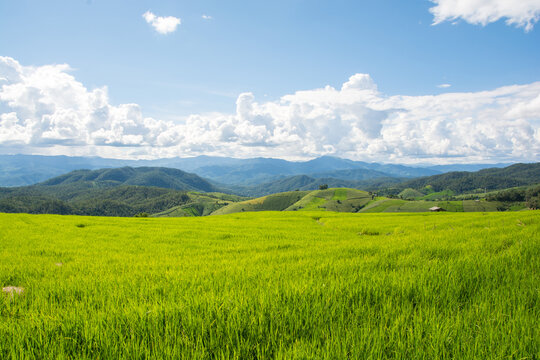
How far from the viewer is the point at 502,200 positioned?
19800 cm

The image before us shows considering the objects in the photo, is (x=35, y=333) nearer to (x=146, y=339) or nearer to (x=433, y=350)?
(x=146, y=339)

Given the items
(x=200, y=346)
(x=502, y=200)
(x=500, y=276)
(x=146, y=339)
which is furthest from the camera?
(x=502, y=200)

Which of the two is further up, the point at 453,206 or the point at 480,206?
the point at 480,206

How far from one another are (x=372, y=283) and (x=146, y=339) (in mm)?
3132

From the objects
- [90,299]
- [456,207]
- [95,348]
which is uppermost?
[95,348]

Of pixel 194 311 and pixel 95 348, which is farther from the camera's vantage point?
pixel 194 311

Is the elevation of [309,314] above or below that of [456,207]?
above

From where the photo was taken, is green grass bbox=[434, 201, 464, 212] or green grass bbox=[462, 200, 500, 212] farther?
green grass bbox=[434, 201, 464, 212]

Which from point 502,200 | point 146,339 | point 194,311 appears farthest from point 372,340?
point 502,200

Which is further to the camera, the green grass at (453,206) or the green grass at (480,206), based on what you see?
the green grass at (453,206)

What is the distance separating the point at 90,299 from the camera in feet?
13.5

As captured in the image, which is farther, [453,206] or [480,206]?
[453,206]

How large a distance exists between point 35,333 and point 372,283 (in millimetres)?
4254

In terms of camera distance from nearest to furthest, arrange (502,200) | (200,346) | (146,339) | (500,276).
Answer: (200,346) < (146,339) < (500,276) < (502,200)
